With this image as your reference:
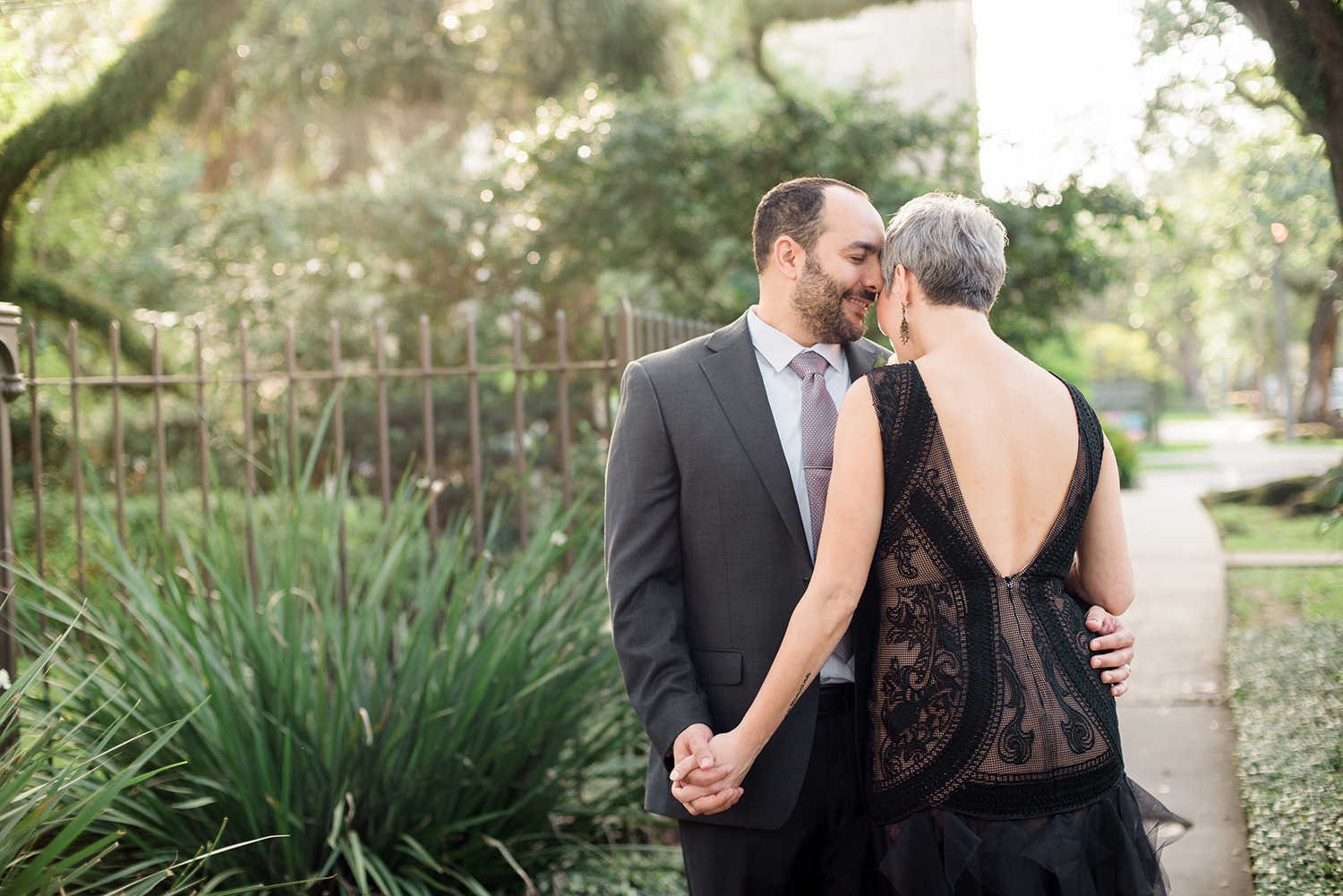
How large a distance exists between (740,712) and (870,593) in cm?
42

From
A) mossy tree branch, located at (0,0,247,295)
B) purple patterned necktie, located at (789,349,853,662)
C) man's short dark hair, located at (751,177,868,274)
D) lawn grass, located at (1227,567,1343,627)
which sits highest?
mossy tree branch, located at (0,0,247,295)

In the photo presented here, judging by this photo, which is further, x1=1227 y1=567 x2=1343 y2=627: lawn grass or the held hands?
x1=1227 y1=567 x2=1343 y2=627: lawn grass

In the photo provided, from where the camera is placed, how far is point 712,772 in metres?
2.38

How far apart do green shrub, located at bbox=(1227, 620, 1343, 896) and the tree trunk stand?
61.6 ft

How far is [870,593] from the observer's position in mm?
2375

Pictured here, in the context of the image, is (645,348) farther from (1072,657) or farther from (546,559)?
(1072,657)

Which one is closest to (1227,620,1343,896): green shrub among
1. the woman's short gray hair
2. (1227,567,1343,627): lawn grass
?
(1227,567,1343,627): lawn grass

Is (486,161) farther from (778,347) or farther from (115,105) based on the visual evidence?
(778,347)

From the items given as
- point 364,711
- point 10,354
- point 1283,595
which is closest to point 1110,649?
point 364,711

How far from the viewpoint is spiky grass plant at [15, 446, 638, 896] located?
341cm

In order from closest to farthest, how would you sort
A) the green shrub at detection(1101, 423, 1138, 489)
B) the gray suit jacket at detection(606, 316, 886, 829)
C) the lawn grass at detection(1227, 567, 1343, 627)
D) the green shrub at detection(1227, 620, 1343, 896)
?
the gray suit jacket at detection(606, 316, 886, 829) → the green shrub at detection(1227, 620, 1343, 896) → the lawn grass at detection(1227, 567, 1343, 627) → the green shrub at detection(1101, 423, 1138, 489)

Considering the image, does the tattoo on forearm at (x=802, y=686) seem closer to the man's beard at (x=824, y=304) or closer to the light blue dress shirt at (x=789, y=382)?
the light blue dress shirt at (x=789, y=382)

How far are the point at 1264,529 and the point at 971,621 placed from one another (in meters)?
13.3

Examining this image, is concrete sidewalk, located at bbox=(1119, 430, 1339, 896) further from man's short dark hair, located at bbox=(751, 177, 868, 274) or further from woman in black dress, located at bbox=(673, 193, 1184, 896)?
man's short dark hair, located at bbox=(751, 177, 868, 274)
